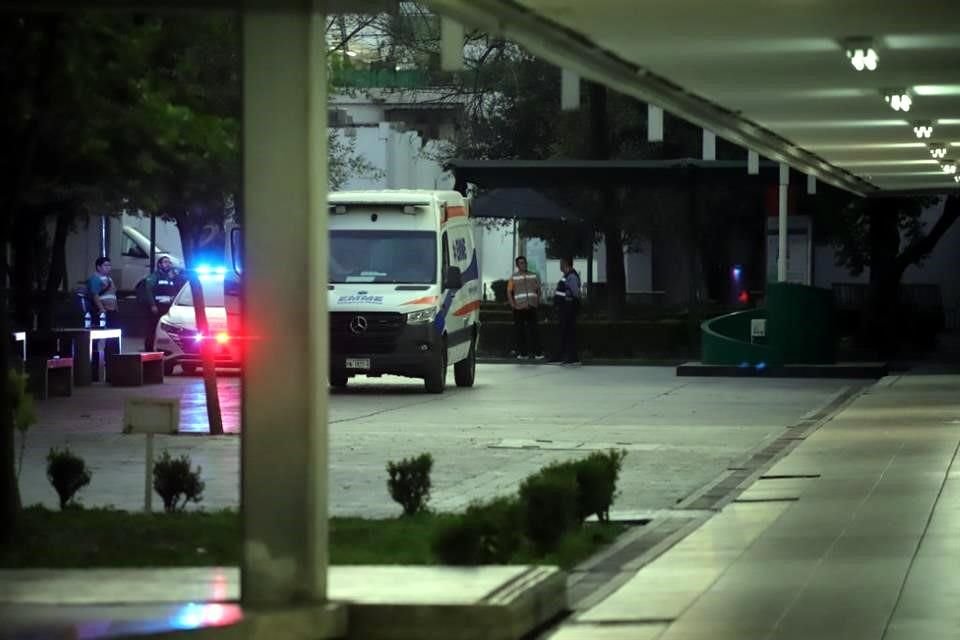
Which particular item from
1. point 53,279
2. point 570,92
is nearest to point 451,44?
point 570,92

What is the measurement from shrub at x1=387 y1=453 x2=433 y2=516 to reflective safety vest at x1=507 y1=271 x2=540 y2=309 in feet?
74.0

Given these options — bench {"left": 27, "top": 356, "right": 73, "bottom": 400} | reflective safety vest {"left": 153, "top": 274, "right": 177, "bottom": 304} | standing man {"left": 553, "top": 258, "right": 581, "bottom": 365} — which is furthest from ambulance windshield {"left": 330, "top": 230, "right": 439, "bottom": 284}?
standing man {"left": 553, "top": 258, "right": 581, "bottom": 365}

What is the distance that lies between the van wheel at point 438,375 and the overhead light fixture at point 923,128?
8.17m

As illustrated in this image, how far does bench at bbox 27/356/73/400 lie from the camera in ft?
84.4

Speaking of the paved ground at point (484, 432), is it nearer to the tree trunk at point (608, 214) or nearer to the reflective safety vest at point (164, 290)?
the reflective safety vest at point (164, 290)

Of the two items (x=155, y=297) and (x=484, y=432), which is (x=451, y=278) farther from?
(x=155, y=297)

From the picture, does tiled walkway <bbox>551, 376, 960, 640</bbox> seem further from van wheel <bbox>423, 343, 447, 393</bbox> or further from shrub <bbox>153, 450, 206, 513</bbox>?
van wheel <bbox>423, 343, 447, 393</bbox>

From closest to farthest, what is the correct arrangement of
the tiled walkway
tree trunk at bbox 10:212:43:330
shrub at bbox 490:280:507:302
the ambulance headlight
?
the tiled walkway
the ambulance headlight
tree trunk at bbox 10:212:43:330
shrub at bbox 490:280:507:302

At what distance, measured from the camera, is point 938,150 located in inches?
969

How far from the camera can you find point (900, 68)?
15773mm

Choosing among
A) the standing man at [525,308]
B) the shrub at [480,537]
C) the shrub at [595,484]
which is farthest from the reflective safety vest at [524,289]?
the shrub at [480,537]

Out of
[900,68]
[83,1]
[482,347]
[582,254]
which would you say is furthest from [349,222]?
[582,254]

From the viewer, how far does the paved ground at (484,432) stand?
15.9m

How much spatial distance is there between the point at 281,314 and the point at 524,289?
27.6m
